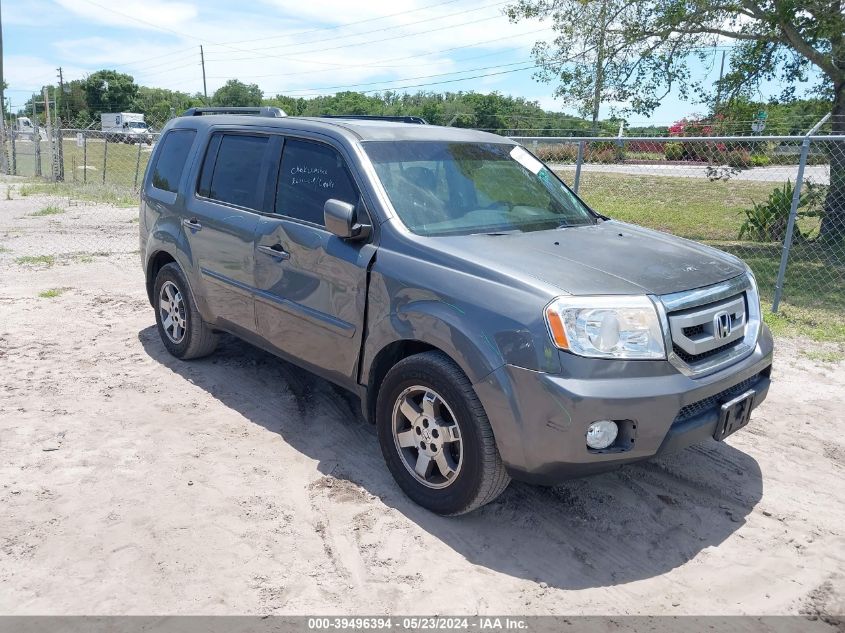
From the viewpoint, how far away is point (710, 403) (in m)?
3.44

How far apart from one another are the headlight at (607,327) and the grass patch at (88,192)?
15599mm

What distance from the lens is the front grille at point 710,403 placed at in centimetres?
331

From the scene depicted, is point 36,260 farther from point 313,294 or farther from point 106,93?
point 106,93

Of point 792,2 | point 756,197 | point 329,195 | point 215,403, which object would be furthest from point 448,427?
point 756,197

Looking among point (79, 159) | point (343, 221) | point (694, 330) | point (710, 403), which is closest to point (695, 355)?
point (694, 330)

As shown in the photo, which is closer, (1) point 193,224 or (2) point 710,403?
(2) point 710,403

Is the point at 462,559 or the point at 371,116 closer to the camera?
the point at 462,559

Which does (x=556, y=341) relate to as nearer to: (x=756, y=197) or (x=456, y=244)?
(x=456, y=244)

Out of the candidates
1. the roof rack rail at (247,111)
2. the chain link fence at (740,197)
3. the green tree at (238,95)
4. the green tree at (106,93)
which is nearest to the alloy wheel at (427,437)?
Answer: the roof rack rail at (247,111)

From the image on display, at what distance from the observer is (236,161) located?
16.5 ft

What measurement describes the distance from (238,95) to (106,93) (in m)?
23.2

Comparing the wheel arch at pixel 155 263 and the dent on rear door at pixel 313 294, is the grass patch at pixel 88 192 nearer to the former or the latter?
the wheel arch at pixel 155 263

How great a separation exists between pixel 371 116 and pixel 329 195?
1320 mm

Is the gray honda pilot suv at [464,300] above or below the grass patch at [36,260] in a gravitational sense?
above
